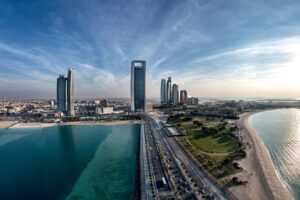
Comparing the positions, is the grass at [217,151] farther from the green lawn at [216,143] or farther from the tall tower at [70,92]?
the tall tower at [70,92]

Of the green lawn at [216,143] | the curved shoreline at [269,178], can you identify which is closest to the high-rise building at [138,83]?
the green lawn at [216,143]

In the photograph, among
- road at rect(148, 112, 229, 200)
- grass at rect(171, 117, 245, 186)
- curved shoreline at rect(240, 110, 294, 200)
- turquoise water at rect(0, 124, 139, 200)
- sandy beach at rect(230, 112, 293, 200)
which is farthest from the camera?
grass at rect(171, 117, 245, 186)

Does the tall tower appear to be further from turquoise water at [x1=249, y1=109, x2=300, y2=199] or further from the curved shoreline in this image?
turquoise water at [x1=249, y1=109, x2=300, y2=199]

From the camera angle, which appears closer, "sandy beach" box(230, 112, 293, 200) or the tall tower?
"sandy beach" box(230, 112, 293, 200)

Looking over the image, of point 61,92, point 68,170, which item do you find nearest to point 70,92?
point 61,92

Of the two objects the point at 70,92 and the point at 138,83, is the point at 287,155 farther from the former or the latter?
the point at 70,92

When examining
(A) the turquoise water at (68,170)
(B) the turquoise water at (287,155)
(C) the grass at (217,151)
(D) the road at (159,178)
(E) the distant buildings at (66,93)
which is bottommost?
(A) the turquoise water at (68,170)

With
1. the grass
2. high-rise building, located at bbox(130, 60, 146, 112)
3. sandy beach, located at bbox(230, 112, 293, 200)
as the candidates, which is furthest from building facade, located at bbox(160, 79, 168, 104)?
sandy beach, located at bbox(230, 112, 293, 200)
